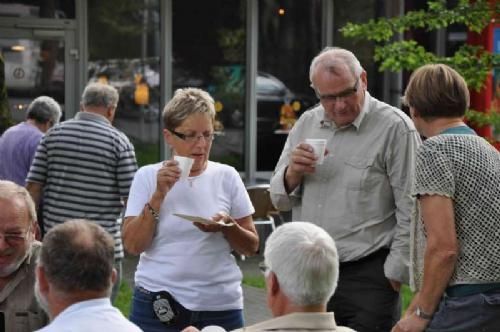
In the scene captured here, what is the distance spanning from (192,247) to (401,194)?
3.60 ft

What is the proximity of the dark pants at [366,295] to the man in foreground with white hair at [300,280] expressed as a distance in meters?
1.74

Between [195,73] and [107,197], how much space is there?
8.09m

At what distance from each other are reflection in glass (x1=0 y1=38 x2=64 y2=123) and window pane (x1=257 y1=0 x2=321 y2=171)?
3.02m

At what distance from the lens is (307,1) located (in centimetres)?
1614

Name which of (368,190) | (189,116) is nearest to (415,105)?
(368,190)

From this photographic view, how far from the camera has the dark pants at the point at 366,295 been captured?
5.60m

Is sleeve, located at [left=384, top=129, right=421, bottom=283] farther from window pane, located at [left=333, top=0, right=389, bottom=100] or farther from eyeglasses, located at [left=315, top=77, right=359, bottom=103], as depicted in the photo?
window pane, located at [left=333, top=0, right=389, bottom=100]

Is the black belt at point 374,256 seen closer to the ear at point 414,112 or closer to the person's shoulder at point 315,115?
the person's shoulder at point 315,115

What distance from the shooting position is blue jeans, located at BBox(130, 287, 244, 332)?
5.43 metres

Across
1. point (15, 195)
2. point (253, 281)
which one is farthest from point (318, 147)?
point (253, 281)

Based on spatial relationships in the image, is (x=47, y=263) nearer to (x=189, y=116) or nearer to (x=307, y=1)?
(x=189, y=116)

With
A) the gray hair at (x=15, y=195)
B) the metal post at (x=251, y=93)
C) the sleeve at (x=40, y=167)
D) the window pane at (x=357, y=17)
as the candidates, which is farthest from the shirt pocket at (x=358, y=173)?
the window pane at (x=357, y=17)

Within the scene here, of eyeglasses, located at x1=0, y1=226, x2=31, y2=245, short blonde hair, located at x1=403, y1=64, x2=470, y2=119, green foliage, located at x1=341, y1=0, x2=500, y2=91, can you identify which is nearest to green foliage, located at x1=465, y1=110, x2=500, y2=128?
green foliage, located at x1=341, y1=0, x2=500, y2=91

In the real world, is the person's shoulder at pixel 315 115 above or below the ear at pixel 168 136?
above
